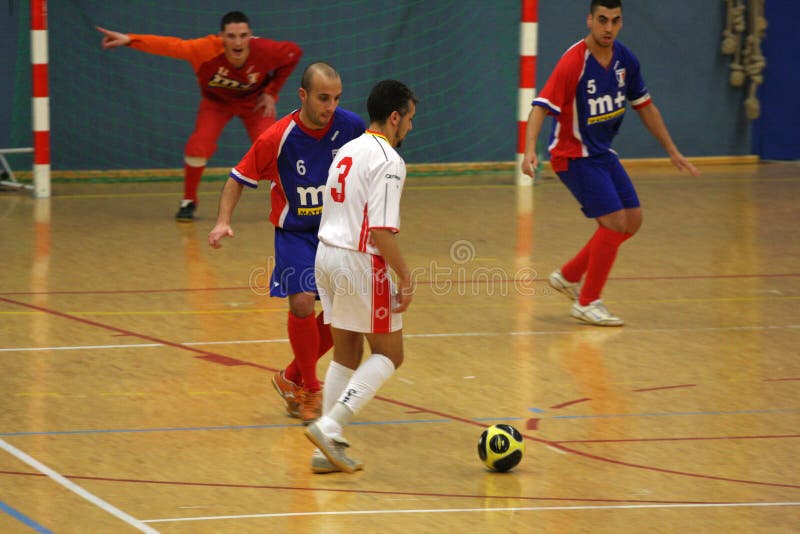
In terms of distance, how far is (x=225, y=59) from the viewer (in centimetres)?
1004

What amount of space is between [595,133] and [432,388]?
2.18 m

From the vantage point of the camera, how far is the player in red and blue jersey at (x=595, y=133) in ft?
23.5

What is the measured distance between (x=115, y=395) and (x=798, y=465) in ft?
10.2

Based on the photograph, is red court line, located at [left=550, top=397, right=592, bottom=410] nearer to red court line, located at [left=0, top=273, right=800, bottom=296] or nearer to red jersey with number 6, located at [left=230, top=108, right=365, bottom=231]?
red jersey with number 6, located at [left=230, top=108, right=365, bottom=231]

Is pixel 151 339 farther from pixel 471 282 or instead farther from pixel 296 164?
pixel 471 282

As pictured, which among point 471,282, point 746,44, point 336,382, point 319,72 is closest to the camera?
point 336,382

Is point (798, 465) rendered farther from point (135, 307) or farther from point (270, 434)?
point (135, 307)

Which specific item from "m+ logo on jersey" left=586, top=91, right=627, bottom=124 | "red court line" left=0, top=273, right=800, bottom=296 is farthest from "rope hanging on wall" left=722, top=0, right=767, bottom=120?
"m+ logo on jersey" left=586, top=91, right=627, bottom=124

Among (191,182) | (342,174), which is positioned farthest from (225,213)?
(191,182)

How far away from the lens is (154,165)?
12711 millimetres

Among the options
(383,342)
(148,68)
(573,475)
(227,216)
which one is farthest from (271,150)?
(148,68)

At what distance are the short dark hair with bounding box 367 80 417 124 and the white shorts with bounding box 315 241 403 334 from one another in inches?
21.4

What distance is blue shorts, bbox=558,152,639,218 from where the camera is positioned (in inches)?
282

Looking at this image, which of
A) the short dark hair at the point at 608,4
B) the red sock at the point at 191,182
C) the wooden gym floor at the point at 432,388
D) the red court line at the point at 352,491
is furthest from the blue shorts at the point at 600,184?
the red sock at the point at 191,182
